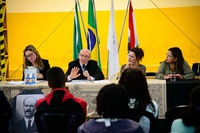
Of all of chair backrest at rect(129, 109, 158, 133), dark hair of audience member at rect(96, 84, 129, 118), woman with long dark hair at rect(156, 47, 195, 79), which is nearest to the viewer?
dark hair of audience member at rect(96, 84, 129, 118)

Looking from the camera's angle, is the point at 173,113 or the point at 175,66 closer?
the point at 173,113

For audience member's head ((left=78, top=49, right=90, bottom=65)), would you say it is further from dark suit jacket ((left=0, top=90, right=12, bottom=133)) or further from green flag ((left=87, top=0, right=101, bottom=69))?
dark suit jacket ((left=0, top=90, right=12, bottom=133))

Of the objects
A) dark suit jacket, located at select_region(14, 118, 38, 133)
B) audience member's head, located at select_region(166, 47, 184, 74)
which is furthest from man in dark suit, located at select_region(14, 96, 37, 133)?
audience member's head, located at select_region(166, 47, 184, 74)

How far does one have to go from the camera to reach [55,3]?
8531 mm

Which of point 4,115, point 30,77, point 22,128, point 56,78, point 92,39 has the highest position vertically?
point 92,39

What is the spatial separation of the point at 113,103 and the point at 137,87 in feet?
2.20

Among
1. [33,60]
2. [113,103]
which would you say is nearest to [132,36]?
[33,60]

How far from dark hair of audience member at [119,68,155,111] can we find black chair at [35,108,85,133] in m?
0.43

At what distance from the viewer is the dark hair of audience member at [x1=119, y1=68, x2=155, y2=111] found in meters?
2.91

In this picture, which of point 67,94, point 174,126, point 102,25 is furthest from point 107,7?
point 174,126

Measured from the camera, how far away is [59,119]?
286 cm

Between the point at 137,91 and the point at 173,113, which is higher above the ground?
the point at 137,91

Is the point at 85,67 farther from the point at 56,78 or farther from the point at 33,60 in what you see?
the point at 56,78

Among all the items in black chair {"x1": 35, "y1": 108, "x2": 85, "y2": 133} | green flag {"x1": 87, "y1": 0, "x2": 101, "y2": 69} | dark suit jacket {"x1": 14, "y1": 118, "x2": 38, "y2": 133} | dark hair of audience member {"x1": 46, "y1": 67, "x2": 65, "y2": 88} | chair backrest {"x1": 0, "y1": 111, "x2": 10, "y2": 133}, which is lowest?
dark suit jacket {"x1": 14, "y1": 118, "x2": 38, "y2": 133}
